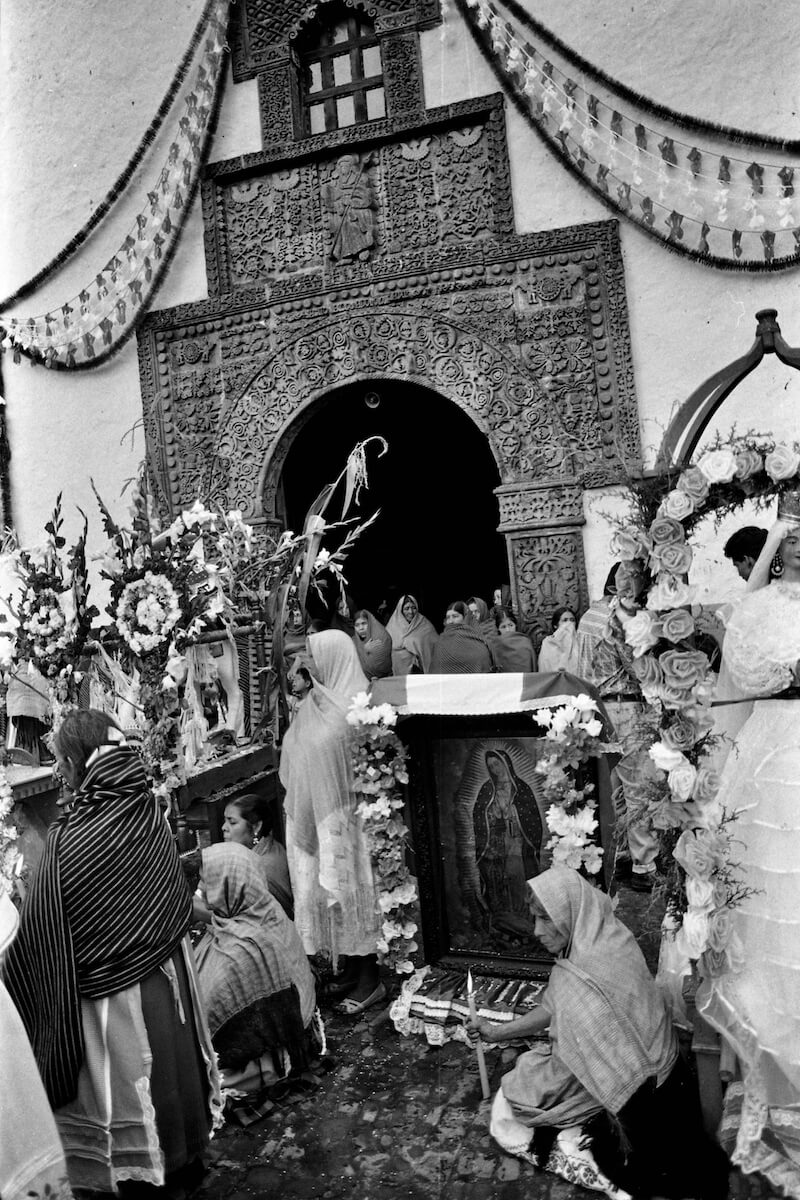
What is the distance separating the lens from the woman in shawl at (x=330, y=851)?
16.3 ft

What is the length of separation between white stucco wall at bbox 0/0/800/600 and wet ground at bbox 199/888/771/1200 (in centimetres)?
469

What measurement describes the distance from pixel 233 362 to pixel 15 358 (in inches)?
96.9

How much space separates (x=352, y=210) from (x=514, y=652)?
430 cm

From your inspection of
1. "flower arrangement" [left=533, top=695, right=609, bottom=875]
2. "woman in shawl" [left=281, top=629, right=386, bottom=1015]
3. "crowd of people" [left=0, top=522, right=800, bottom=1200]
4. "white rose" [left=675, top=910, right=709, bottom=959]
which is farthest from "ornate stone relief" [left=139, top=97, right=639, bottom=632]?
"white rose" [left=675, top=910, right=709, bottom=959]

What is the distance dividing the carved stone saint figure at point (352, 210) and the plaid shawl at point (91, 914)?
263 inches

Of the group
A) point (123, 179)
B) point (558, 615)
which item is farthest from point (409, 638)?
point (123, 179)

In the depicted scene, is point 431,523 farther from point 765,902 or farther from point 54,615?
point 765,902

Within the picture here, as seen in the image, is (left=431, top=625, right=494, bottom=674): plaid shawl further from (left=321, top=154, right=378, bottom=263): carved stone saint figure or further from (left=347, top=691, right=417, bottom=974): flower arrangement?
(left=321, top=154, right=378, bottom=263): carved stone saint figure

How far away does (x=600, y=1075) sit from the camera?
3381mm

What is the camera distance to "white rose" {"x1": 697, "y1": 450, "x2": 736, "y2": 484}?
3.43m

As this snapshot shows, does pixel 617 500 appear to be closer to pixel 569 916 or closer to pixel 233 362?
pixel 233 362

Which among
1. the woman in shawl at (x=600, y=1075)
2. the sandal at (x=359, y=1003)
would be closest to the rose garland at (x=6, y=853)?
the sandal at (x=359, y=1003)

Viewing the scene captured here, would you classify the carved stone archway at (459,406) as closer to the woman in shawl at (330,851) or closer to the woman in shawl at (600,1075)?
the woman in shawl at (330,851)

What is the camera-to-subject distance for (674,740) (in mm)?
3383
